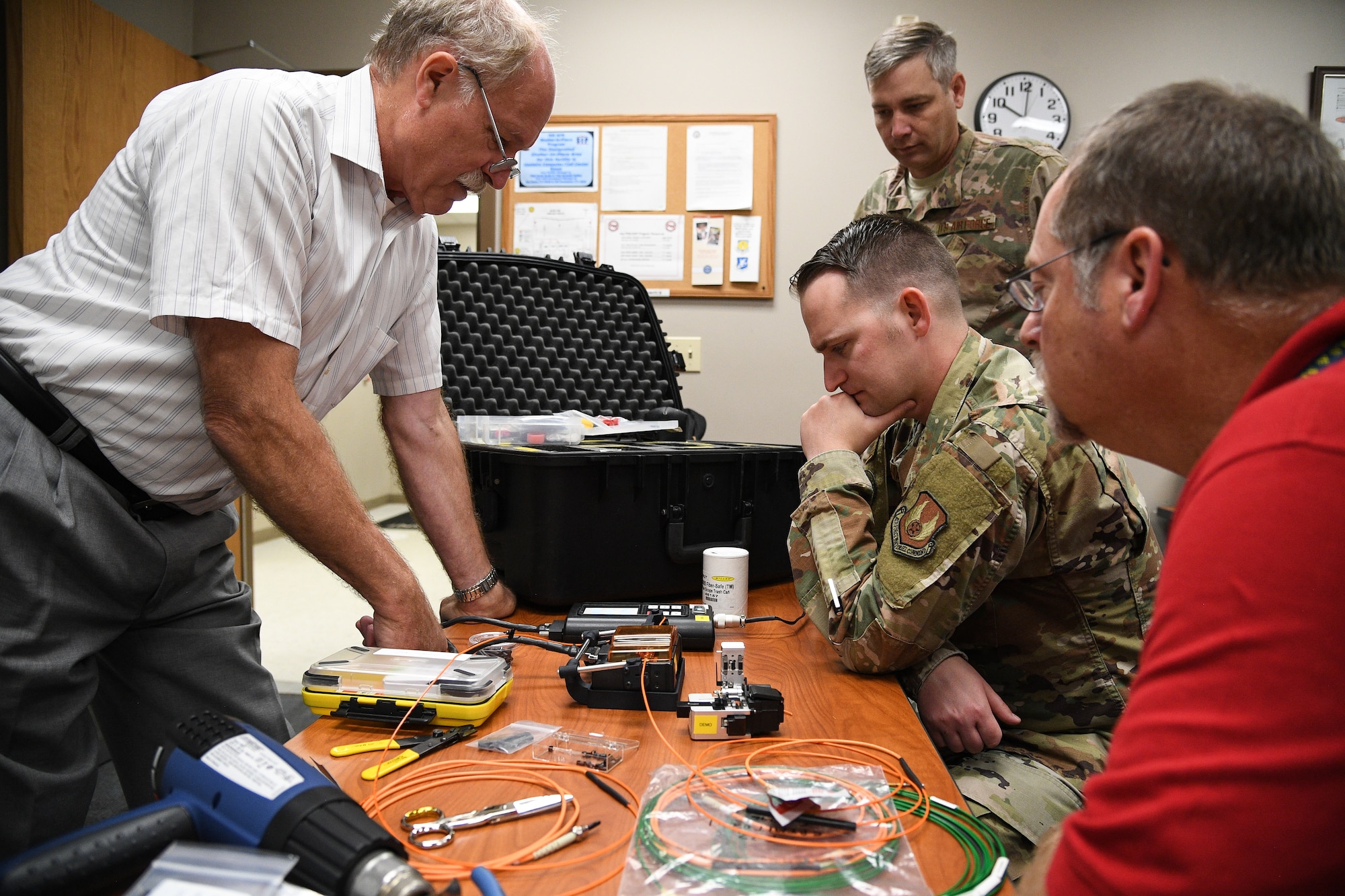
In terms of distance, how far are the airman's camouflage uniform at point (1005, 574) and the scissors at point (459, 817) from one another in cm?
48

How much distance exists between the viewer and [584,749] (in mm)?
778

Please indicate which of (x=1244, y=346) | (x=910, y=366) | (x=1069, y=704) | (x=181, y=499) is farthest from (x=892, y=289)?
(x=181, y=499)

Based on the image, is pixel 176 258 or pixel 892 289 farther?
pixel 892 289

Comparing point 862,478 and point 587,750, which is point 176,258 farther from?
point 862,478

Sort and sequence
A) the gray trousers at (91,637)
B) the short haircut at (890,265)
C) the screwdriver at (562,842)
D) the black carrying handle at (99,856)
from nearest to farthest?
the black carrying handle at (99,856), the screwdriver at (562,842), the gray trousers at (91,637), the short haircut at (890,265)

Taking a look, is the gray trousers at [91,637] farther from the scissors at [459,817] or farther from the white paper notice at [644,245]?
the white paper notice at [644,245]

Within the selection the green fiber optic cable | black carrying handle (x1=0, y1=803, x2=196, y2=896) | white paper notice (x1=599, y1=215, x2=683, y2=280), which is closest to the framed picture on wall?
white paper notice (x1=599, y1=215, x2=683, y2=280)

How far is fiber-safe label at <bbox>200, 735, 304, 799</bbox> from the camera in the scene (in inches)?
21.2

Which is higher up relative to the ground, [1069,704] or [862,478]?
[862,478]

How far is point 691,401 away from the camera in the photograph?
3029mm

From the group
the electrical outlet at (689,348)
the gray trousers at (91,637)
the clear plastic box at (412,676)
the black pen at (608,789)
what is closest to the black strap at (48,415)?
the gray trousers at (91,637)

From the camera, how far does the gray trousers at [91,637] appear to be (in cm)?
96

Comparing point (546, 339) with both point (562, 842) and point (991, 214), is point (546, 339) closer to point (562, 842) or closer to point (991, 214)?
point (991, 214)

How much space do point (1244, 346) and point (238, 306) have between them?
0.90m
